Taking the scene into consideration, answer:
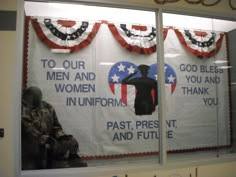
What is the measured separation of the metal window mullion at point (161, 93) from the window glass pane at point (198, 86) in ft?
0.39

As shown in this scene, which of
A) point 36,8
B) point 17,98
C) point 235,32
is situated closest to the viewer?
point 17,98

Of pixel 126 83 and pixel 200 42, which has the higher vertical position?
pixel 200 42

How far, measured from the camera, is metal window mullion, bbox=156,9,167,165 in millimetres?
2293

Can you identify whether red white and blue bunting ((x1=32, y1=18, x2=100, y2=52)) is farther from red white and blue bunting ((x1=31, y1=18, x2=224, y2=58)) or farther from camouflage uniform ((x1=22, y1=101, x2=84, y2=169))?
camouflage uniform ((x1=22, y1=101, x2=84, y2=169))

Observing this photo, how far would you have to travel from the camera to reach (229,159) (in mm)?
2488

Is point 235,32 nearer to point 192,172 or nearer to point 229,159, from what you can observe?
point 229,159

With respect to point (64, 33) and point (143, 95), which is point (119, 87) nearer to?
point (143, 95)

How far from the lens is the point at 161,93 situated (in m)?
2.31

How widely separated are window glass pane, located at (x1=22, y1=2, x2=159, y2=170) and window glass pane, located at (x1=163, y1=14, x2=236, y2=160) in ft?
0.78

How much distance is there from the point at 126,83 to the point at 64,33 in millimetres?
778

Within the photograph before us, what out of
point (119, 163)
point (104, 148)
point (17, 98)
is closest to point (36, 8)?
point (17, 98)

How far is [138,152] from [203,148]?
2.53 feet

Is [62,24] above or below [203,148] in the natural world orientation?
above

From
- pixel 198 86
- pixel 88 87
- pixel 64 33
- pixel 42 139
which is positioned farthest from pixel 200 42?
pixel 42 139
